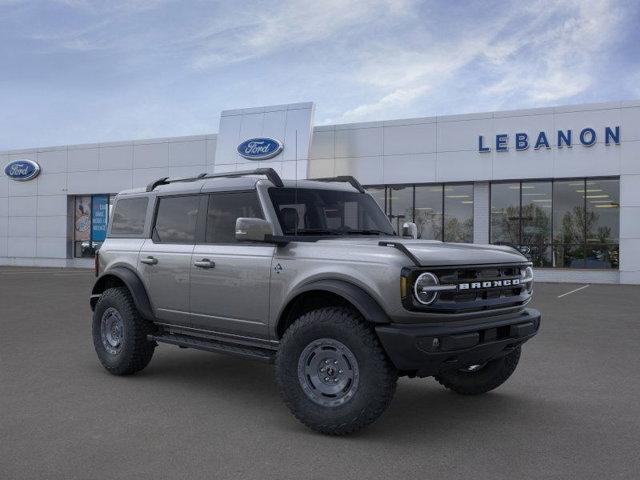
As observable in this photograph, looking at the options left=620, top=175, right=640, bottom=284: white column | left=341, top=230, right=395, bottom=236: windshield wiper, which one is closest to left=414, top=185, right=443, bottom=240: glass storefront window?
left=620, top=175, right=640, bottom=284: white column

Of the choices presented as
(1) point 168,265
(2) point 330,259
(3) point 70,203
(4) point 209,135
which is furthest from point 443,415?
(3) point 70,203

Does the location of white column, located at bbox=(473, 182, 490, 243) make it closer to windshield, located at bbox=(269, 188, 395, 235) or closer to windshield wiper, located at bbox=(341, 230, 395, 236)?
windshield, located at bbox=(269, 188, 395, 235)

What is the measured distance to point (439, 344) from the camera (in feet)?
14.6

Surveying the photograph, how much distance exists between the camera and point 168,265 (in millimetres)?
6254

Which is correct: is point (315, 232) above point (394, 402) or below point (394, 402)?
above

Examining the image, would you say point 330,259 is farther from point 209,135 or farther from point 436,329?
point 209,135

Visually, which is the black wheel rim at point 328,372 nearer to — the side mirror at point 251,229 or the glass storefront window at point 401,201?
the side mirror at point 251,229

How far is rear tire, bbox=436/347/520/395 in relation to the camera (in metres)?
5.83

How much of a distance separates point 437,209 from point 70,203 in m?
19.5

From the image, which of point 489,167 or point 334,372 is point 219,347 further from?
point 489,167

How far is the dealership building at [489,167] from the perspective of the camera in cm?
2309

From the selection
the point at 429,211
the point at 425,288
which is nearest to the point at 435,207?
the point at 429,211

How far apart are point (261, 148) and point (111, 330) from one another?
814 inches

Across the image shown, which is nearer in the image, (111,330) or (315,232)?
(315,232)
